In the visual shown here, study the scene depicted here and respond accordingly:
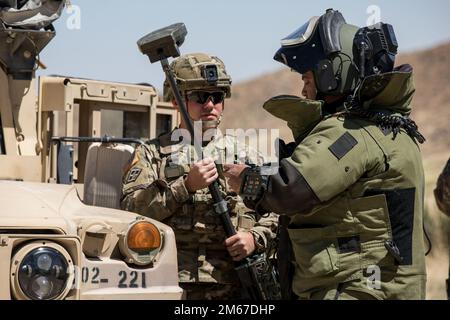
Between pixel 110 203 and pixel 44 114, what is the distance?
170 centimetres

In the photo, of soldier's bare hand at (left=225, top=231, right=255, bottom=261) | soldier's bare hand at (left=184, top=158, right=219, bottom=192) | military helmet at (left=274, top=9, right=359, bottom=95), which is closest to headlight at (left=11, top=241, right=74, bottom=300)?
soldier's bare hand at (left=184, top=158, right=219, bottom=192)

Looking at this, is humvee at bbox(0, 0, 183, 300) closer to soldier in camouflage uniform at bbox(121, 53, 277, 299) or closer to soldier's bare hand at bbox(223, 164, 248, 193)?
soldier in camouflage uniform at bbox(121, 53, 277, 299)

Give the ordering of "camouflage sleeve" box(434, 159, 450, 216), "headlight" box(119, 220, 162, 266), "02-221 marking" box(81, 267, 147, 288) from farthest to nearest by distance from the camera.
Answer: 1. "camouflage sleeve" box(434, 159, 450, 216)
2. "headlight" box(119, 220, 162, 266)
3. "02-221 marking" box(81, 267, 147, 288)

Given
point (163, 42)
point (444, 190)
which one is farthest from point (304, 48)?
point (444, 190)

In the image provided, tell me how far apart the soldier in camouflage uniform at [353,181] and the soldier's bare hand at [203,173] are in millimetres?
291

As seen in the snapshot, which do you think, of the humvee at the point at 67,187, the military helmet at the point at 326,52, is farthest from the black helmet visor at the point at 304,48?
the humvee at the point at 67,187

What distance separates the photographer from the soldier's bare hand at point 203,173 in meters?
5.05

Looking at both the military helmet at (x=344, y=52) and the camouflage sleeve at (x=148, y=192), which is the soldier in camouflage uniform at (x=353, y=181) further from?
the camouflage sleeve at (x=148, y=192)

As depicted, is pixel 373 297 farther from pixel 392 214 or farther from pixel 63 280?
pixel 63 280

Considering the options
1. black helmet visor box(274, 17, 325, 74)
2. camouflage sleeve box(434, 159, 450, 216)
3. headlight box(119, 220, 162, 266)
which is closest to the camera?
headlight box(119, 220, 162, 266)

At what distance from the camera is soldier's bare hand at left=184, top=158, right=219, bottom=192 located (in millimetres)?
5055

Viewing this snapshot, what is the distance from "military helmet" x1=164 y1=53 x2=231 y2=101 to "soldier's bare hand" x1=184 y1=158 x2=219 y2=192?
0.65 meters

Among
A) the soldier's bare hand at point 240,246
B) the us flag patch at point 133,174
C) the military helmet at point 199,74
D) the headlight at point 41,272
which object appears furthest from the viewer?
the military helmet at point 199,74
